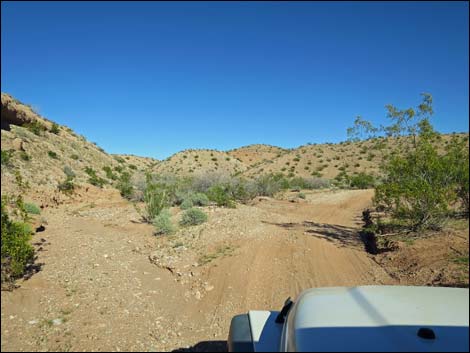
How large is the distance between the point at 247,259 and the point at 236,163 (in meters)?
55.7

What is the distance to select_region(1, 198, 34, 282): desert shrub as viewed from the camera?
4.00 metres

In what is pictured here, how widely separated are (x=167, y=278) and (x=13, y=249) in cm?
299

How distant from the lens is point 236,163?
6306 centimetres

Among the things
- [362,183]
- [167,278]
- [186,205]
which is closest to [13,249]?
[167,278]

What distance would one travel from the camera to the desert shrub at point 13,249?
3998mm

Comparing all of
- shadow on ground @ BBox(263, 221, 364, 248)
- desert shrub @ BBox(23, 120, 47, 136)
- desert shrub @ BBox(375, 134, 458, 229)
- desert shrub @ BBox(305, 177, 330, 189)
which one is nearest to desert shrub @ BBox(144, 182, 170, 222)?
shadow on ground @ BBox(263, 221, 364, 248)

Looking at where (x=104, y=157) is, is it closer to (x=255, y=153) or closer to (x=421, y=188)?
(x=421, y=188)

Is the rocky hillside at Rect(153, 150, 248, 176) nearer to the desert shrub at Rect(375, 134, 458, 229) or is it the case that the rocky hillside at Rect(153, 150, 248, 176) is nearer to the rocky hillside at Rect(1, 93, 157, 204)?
the rocky hillside at Rect(1, 93, 157, 204)

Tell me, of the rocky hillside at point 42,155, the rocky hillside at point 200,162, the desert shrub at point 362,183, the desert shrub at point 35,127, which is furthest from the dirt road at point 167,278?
the rocky hillside at point 200,162

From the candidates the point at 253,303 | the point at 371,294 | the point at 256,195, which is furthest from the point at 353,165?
the point at 371,294

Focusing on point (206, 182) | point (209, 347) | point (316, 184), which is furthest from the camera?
point (316, 184)

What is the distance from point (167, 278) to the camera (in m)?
6.72

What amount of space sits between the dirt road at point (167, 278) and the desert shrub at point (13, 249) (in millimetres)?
280

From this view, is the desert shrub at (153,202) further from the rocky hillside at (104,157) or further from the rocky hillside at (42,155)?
the rocky hillside at (104,157)
